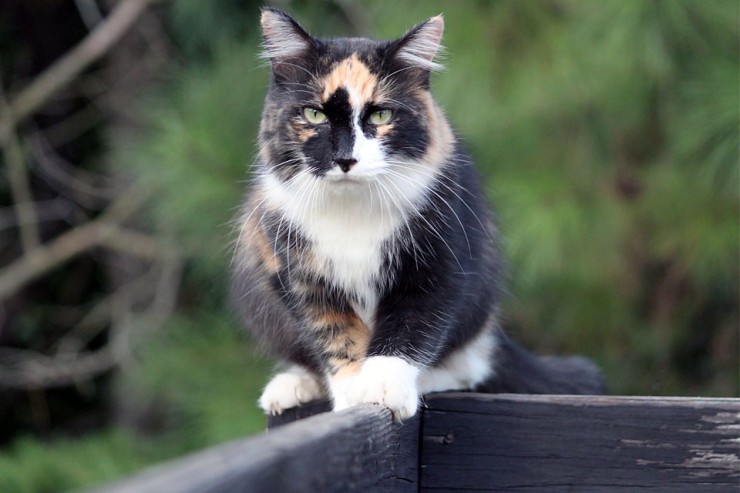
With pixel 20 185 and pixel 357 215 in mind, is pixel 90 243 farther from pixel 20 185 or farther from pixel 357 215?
pixel 357 215

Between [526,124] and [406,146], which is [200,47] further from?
[406,146]

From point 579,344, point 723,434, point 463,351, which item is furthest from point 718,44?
point 723,434

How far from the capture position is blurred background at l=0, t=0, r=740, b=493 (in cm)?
278

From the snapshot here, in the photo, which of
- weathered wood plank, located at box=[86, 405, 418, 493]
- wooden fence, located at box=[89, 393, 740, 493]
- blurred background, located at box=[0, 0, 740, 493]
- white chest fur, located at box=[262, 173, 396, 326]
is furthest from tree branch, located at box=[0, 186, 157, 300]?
weathered wood plank, located at box=[86, 405, 418, 493]

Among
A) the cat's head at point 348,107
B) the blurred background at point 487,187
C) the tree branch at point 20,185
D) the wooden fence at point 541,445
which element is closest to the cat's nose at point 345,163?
the cat's head at point 348,107

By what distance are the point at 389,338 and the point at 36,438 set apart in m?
3.09

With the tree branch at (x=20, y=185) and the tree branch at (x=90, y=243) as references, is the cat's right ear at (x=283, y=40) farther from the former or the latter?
the tree branch at (x=20, y=185)

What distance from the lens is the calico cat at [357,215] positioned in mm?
1623

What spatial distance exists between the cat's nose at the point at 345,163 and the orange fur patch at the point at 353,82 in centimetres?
11

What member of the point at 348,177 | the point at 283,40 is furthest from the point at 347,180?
the point at 283,40

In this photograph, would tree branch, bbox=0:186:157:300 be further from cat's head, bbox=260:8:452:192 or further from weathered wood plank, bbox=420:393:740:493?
weathered wood plank, bbox=420:393:740:493

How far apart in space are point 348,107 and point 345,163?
0.11 metres

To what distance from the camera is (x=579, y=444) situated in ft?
4.36

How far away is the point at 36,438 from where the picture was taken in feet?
14.0
